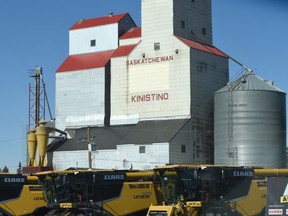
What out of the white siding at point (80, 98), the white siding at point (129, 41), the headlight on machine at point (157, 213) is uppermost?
the white siding at point (129, 41)

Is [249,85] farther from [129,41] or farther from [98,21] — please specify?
[98,21]

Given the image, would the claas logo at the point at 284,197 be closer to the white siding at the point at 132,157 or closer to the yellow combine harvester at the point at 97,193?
the yellow combine harvester at the point at 97,193

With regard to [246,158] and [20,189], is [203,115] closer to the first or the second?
[246,158]

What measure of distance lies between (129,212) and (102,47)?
227 feet

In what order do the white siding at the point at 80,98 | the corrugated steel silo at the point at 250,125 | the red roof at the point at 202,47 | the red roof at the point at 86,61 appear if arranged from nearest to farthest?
Result: the corrugated steel silo at the point at 250,125, the red roof at the point at 202,47, the white siding at the point at 80,98, the red roof at the point at 86,61

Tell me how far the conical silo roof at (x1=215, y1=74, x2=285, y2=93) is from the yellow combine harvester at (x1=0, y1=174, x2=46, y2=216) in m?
50.2

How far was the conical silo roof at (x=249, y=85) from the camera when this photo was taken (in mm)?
86062

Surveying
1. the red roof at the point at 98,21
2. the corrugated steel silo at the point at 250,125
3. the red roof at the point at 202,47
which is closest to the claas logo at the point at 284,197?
the corrugated steel silo at the point at 250,125

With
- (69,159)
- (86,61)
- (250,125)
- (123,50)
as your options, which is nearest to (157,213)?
(250,125)

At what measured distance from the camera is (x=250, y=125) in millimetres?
83438

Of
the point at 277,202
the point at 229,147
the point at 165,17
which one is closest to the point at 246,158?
the point at 229,147

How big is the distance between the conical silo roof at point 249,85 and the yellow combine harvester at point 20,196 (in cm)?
5021

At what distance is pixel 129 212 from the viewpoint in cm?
3584

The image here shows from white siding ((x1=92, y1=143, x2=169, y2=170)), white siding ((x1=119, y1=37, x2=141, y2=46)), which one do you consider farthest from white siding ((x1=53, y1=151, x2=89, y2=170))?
white siding ((x1=119, y1=37, x2=141, y2=46))
